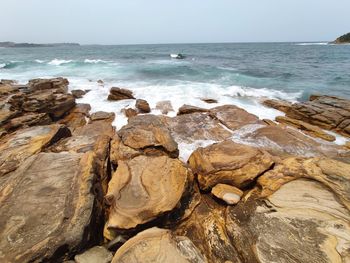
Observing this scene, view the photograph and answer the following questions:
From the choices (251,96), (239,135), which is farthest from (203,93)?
(239,135)

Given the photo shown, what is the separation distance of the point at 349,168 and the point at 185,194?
2349mm

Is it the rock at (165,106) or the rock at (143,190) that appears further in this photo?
the rock at (165,106)

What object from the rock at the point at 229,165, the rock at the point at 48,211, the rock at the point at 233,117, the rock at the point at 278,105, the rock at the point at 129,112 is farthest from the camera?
the rock at the point at 278,105

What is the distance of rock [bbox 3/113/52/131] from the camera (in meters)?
5.82

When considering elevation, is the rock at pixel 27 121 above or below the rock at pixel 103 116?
above

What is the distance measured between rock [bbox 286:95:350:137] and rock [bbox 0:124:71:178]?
22.5 feet

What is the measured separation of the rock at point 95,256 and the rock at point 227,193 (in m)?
1.63

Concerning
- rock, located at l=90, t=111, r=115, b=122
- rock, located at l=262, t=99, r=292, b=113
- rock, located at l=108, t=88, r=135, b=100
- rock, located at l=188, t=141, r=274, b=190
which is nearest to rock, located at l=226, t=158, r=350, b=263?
rock, located at l=188, t=141, r=274, b=190

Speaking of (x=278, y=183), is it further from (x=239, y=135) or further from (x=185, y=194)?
(x=239, y=135)

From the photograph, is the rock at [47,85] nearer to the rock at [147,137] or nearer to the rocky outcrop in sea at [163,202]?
the rock at [147,137]

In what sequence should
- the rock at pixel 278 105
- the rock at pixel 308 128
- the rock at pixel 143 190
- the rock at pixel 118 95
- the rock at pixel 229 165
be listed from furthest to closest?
the rock at pixel 118 95, the rock at pixel 278 105, the rock at pixel 308 128, the rock at pixel 229 165, the rock at pixel 143 190

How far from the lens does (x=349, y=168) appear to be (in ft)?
10.8

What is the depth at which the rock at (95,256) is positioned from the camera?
8.36ft

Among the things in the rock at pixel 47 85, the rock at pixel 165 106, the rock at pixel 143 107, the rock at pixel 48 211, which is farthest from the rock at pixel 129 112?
the rock at pixel 48 211
